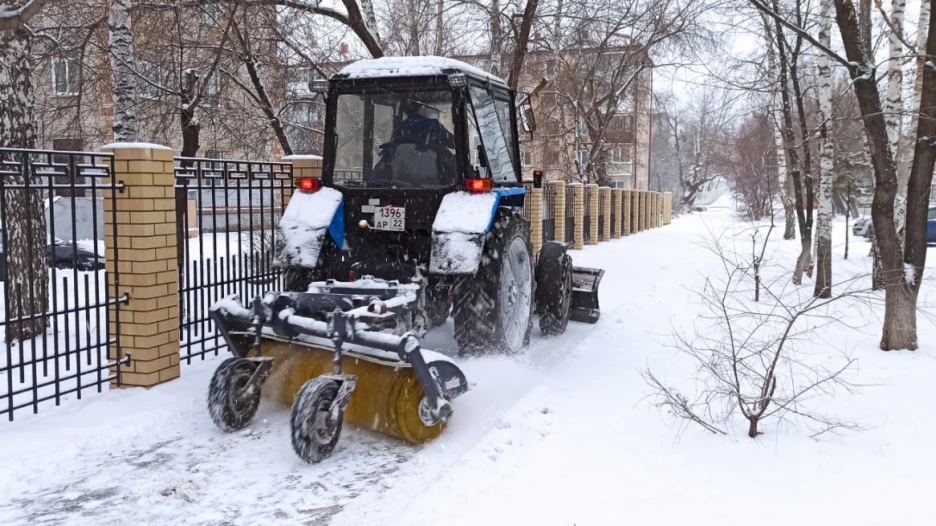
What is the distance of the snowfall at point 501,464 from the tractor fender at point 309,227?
3.82 feet

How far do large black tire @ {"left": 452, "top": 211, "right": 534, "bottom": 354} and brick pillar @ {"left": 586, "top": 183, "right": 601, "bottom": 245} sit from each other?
15269mm

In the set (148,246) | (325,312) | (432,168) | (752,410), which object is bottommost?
(752,410)

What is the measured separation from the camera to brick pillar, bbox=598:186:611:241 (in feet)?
75.9

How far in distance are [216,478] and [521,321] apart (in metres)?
3.33

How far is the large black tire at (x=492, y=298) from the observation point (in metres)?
5.55

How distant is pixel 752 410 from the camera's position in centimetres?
435

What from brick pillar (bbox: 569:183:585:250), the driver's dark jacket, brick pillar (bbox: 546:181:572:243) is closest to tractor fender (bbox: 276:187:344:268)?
the driver's dark jacket

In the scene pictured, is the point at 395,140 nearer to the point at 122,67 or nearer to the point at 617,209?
the point at 122,67

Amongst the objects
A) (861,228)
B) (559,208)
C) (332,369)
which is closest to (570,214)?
(559,208)

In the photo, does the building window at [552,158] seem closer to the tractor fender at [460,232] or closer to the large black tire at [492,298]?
the large black tire at [492,298]

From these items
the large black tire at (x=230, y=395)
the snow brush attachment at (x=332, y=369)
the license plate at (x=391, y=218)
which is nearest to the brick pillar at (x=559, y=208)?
the license plate at (x=391, y=218)

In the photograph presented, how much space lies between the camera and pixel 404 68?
5.79 metres

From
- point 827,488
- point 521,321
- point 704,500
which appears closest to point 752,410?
point 827,488

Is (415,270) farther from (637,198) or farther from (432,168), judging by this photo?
(637,198)
